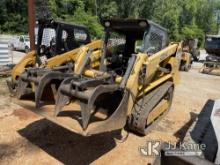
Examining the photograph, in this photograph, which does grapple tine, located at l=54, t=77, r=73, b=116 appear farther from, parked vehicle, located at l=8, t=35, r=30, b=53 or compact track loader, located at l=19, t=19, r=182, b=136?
parked vehicle, located at l=8, t=35, r=30, b=53

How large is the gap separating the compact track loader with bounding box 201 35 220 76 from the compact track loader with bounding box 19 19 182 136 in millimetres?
11110

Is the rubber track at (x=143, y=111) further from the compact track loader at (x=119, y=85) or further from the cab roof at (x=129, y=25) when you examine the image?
the cab roof at (x=129, y=25)

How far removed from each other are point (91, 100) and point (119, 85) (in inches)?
37.1

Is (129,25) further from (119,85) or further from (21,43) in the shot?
(21,43)

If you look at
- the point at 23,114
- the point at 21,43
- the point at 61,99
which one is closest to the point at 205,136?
the point at 61,99

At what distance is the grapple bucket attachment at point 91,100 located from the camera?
3.73 metres

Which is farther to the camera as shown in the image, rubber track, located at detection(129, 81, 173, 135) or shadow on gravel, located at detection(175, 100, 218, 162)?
rubber track, located at detection(129, 81, 173, 135)

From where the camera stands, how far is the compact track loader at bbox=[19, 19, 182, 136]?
156 inches

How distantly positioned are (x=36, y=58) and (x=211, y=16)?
5160 centimetres

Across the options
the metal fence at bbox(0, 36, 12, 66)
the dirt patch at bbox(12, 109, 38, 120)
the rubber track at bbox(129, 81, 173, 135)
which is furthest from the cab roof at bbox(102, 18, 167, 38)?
the metal fence at bbox(0, 36, 12, 66)

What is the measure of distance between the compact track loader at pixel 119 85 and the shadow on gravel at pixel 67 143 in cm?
56

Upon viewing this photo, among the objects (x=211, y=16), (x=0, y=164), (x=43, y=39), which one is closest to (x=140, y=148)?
(x=0, y=164)

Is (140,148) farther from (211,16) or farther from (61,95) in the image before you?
(211,16)

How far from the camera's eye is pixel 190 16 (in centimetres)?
4994
